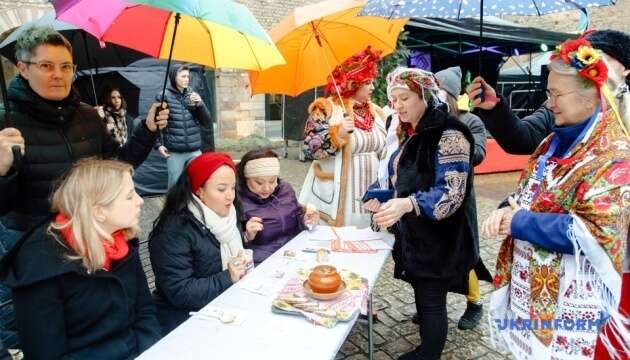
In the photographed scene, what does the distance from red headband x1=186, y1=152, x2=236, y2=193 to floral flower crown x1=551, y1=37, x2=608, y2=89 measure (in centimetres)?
154

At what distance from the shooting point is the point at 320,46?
310 centimetres

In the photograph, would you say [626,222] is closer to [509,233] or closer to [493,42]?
[509,233]

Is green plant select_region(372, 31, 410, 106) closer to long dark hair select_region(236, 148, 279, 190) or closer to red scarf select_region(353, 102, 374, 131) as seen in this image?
red scarf select_region(353, 102, 374, 131)

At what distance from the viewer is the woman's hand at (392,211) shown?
2.07m

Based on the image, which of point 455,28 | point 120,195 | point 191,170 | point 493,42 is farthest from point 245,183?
point 493,42

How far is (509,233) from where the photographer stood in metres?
1.68

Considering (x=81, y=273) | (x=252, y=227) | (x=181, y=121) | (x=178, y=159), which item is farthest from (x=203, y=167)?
(x=178, y=159)

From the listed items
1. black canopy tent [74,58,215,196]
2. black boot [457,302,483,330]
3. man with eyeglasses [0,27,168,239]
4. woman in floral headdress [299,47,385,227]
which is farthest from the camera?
black canopy tent [74,58,215,196]

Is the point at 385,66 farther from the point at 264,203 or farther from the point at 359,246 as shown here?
the point at 359,246

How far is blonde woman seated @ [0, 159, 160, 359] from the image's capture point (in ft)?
5.01

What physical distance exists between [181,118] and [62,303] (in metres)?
4.11

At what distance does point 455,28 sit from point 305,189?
17.0 feet

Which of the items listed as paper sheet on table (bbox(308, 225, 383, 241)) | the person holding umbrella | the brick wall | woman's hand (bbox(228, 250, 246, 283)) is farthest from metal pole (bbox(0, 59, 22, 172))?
the brick wall

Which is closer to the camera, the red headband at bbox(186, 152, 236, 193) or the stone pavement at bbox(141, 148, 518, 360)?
the red headband at bbox(186, 152, 236, 193)
